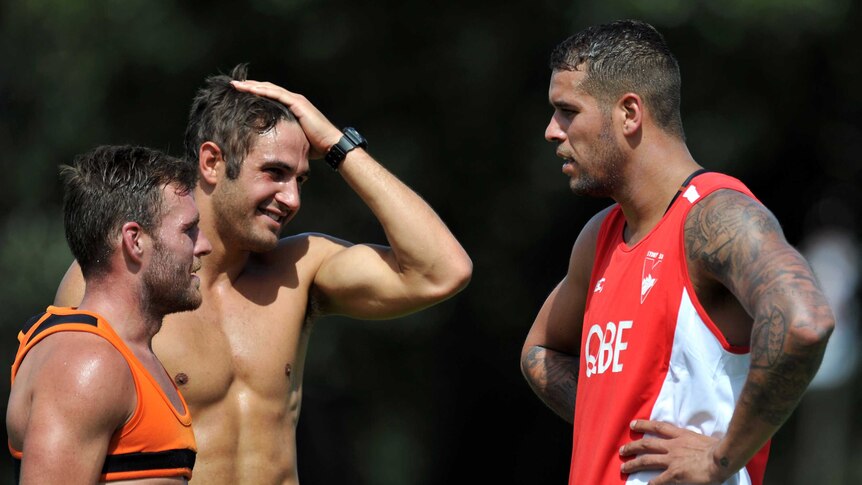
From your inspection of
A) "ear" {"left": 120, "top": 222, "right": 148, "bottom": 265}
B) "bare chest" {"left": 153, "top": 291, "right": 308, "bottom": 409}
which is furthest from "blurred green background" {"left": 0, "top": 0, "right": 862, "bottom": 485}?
"ear" {"left": 120, "top": 222, "right": 148, "bottom": 265}

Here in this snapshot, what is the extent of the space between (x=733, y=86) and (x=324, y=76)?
348 centimetres

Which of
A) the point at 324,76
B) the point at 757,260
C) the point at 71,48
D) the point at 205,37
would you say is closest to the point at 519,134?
the point at 324,76

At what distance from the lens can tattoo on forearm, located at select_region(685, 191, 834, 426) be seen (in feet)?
12.2

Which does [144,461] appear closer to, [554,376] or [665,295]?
[665,295]

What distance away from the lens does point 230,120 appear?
17.0ft

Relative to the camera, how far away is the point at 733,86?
453 inches

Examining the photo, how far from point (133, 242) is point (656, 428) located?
1665 millimetres

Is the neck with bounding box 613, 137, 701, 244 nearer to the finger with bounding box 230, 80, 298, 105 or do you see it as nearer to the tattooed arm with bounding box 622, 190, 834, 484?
the tattooed arm with bounding box 622, 190, 834, 484

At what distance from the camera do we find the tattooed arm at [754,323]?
12.3 ft

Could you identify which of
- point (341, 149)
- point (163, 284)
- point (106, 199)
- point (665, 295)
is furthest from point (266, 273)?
point (665, 295)

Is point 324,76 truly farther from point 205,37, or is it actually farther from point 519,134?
point 519,134

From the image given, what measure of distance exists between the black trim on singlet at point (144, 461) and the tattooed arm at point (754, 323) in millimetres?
1369

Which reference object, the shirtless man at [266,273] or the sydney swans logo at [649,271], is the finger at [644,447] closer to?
the sydney swans logo at [649,271]

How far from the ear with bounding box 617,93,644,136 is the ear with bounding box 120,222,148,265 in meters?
1.61
